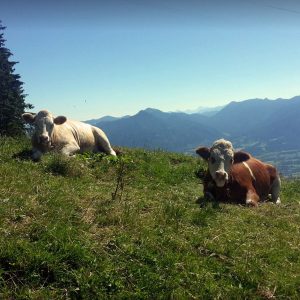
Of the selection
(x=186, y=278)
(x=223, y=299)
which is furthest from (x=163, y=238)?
(x=223, y=299)

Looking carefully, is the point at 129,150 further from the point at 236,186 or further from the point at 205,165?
the point at 236,186

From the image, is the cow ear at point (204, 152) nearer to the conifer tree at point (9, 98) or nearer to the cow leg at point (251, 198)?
the cow leg at point (251, 198)

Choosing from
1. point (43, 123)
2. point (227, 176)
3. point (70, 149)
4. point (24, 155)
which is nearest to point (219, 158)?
point (227, 176)

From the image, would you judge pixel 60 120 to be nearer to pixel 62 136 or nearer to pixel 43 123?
pixel 62 136

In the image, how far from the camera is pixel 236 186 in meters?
11.9

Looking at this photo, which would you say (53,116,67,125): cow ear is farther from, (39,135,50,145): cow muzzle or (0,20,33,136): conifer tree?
(0,20,33,136): conifer tree

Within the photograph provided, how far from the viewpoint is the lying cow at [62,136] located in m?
15.4

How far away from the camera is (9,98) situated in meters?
47.6

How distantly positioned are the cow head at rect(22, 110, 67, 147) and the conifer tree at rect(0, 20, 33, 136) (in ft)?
77.5

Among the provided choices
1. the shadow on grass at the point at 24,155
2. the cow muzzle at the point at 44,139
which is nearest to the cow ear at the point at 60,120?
the cow muzzle at the point at 44,139

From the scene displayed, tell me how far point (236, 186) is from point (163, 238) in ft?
17.1

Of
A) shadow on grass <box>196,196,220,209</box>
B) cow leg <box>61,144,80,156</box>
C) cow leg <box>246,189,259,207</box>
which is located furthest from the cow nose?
cow leg <box>61,144,80,156</box>

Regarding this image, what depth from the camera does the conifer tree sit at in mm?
44062

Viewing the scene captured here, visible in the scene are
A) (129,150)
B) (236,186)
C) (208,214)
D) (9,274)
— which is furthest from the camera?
(129,150)
